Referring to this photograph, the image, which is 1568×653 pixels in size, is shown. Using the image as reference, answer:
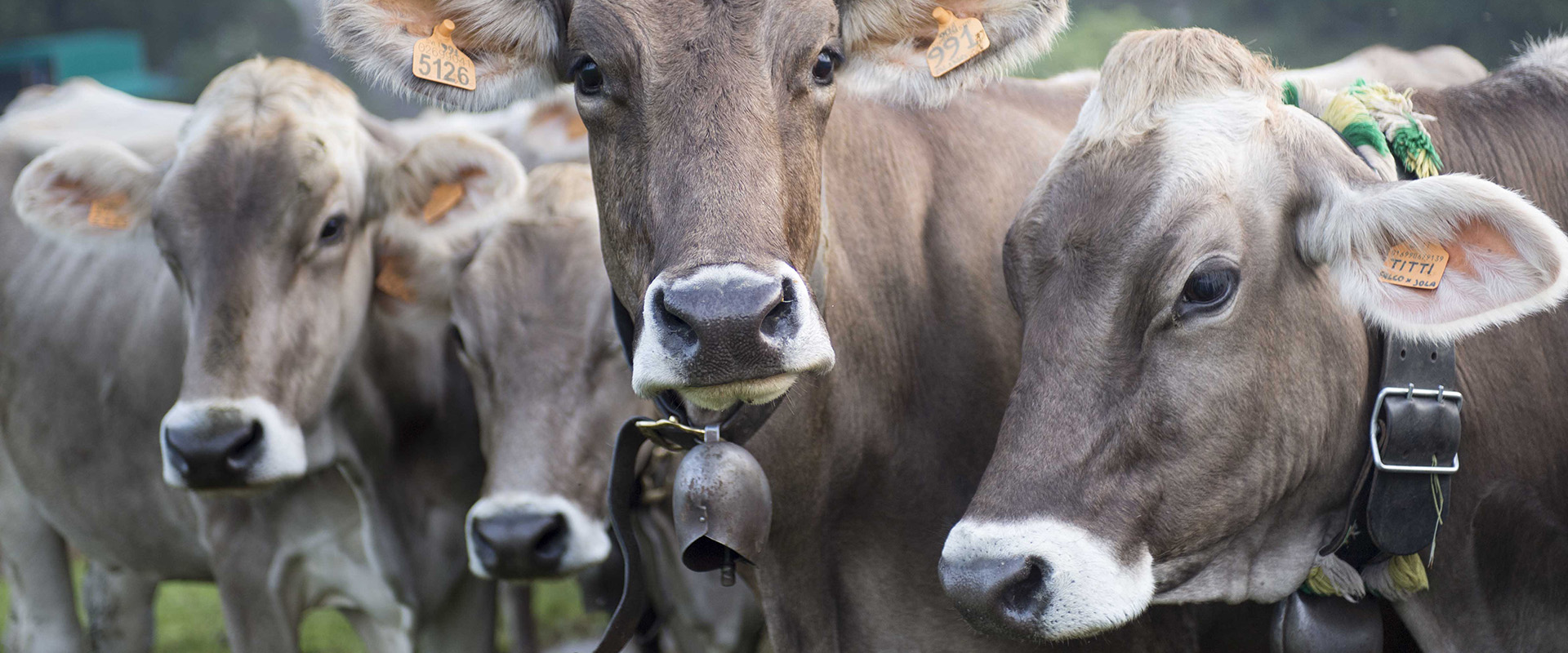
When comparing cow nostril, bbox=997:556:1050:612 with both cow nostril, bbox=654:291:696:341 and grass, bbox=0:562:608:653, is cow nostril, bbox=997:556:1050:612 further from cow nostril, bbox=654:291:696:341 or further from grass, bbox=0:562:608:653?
grass, bbox=0:562:608:653

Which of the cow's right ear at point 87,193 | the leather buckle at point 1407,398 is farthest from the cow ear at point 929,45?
the cow's right ear at point 87,193

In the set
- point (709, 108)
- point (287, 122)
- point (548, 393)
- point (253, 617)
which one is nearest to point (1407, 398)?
point (709, 108)

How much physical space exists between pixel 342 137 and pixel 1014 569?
2727 millimetres

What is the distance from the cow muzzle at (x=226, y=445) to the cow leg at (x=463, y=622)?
1.01 m

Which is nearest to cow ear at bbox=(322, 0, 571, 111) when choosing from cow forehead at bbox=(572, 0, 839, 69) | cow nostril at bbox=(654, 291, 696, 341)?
cow forehead at bbox=(572, 0, 839, 69)

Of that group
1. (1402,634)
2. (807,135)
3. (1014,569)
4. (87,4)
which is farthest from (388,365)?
(87,4)

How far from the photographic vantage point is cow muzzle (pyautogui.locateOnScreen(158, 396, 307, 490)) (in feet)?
11.1

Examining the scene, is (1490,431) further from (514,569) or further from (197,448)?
(197,448)

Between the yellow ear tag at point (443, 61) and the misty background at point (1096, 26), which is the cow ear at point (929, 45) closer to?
the misty background at point (1096, 26)

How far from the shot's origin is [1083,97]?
3533 mm

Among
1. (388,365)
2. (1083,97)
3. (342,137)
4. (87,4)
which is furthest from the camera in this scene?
(87,4)

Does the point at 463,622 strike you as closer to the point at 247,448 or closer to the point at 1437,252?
the point at 247,448

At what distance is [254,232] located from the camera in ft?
11.7

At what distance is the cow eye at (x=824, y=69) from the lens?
8.08 feet
